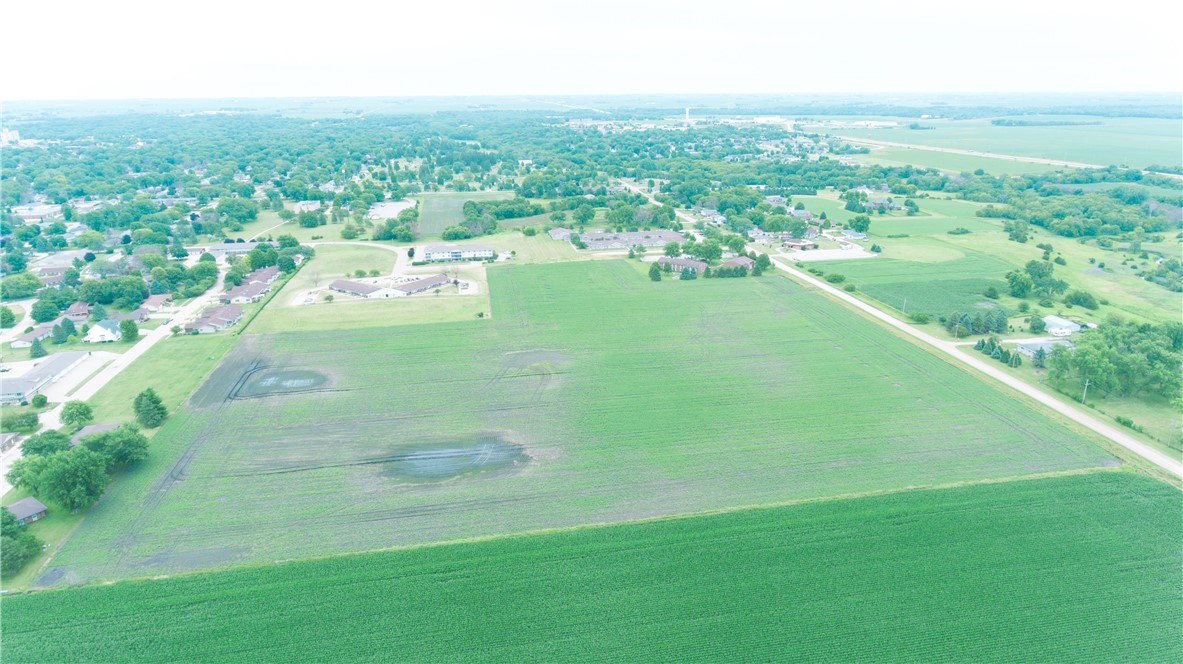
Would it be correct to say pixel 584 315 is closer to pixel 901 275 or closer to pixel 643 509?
pixel 643 509

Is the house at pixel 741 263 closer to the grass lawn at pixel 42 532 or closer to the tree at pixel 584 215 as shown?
the tree at pixel 584 215

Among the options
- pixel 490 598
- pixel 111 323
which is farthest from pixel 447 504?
pixel 111 323

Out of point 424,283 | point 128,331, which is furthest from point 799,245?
point 128,331

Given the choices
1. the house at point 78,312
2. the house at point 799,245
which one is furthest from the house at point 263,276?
the house at point 799,245

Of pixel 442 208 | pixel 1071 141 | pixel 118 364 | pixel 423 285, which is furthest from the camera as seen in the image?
pixel 1071 141

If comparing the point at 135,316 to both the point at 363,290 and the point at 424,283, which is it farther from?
the point at 424,283

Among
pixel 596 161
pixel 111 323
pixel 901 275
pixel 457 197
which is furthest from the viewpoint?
pixel 596 161
